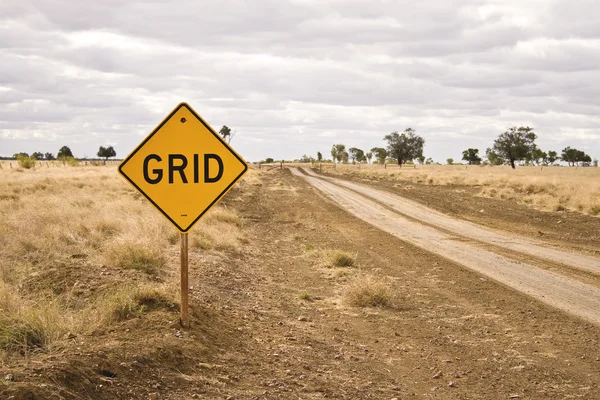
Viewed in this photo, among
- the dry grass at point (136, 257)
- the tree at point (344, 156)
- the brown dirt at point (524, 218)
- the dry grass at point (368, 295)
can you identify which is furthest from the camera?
the tree at point (344, 156)

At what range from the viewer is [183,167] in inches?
248

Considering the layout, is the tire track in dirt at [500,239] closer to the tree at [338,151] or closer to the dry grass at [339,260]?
the dry grass at [339,260]

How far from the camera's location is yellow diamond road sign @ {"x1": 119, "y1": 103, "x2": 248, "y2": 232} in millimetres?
6207

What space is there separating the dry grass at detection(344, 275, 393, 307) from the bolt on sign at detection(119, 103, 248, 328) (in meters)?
3.57

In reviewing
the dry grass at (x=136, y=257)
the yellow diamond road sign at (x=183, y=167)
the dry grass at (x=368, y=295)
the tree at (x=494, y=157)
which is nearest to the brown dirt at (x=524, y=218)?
the dry grass at (x=368, y=295)

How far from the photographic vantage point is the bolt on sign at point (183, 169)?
621cm

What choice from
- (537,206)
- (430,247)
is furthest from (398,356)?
(537,206)

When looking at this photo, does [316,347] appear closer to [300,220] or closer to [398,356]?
[398,356]

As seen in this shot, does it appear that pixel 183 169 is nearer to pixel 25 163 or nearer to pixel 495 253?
pixel 495 253

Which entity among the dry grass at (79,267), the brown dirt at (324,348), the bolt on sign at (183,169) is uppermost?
the bolt on sign at (183,169)

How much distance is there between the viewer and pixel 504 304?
9297mm

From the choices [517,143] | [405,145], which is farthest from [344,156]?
[517,143]

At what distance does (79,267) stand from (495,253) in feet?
33.5

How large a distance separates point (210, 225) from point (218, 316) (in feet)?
29.2
